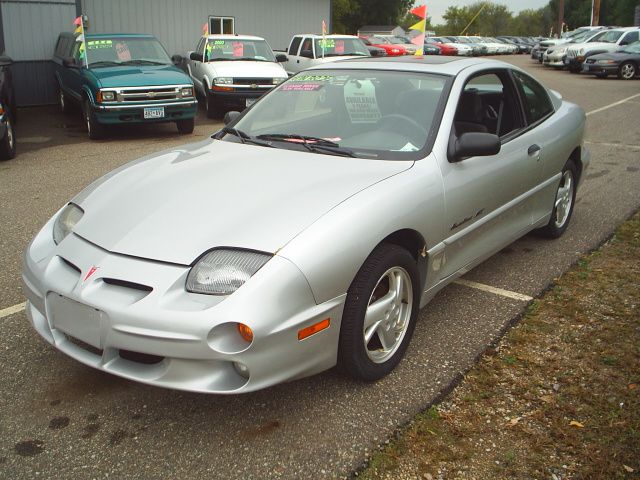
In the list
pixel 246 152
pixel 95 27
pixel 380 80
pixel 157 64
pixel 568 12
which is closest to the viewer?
pixel 246 152

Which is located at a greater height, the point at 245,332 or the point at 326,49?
the point at 326,49

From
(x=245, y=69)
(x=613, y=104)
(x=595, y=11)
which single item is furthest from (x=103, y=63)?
(x=595, y=11)

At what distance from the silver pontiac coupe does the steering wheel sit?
0.01 metres

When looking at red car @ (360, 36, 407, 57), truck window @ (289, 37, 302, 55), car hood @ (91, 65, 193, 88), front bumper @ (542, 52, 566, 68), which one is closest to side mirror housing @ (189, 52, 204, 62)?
car hood @ (91, 65, 193, 88)

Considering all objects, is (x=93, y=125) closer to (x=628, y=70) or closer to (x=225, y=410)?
(x=225, y=410)

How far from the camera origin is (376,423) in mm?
2801

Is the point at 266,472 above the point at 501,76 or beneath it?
beneath

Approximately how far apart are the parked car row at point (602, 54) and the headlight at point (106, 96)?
1865 cm

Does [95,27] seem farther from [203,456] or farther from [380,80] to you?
[203,456]

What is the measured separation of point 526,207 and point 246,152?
2025 mm

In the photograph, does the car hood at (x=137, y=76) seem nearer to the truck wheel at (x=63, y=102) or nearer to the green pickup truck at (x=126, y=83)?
the green pickup truck at (x=126, y=83)

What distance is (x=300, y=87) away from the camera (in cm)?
Answer: 432

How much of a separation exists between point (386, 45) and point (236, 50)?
20285mm

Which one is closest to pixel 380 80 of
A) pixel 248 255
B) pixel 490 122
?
pixel 490 122
